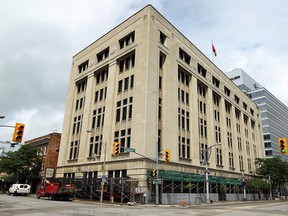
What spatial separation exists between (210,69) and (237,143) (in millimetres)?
19096

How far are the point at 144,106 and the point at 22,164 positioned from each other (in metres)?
32.8

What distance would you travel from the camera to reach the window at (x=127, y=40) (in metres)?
44.0

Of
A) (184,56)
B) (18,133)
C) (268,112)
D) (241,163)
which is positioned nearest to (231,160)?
(241,163)

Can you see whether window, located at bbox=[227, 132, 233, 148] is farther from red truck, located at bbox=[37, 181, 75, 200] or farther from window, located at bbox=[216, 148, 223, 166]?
red truck, located at bbox=[37, 181, 75, 200]

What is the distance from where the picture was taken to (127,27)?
147 ft

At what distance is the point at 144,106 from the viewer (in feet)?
118

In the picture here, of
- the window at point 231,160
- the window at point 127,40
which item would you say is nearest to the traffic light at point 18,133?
the window at point 127,40

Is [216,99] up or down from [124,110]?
up

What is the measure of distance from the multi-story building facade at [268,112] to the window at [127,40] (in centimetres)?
7707

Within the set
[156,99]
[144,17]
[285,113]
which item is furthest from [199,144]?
[285,113]

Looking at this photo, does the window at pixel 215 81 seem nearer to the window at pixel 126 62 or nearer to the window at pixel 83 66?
the window at pixel 126 62

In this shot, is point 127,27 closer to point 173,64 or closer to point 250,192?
point 173,64

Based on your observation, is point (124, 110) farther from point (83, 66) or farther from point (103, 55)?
point (83, 66)

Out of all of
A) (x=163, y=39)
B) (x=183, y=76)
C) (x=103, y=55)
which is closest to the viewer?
(x=163, y=39)
